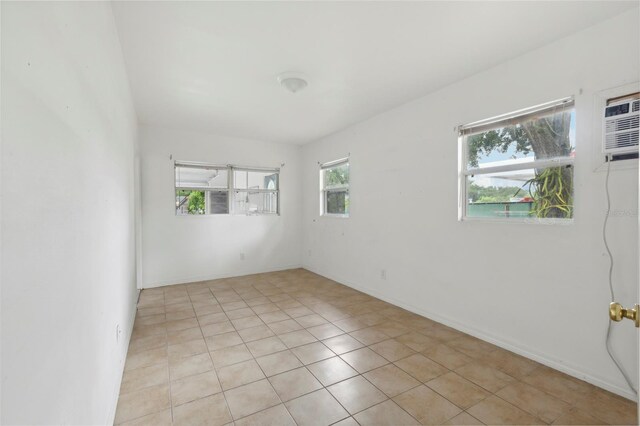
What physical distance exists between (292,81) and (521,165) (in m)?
2.19

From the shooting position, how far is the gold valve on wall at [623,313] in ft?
2.75

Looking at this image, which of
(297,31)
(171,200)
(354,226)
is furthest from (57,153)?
(171,200)

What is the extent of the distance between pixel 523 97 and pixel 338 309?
2.83 meters

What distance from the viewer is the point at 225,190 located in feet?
16.9

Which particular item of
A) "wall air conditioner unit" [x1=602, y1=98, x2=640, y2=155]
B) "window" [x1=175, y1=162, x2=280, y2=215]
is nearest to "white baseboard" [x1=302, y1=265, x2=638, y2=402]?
"wall air conditioner unit" [x1=602, y1=98, x2=640, y2=155]

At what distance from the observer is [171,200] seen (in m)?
4.65

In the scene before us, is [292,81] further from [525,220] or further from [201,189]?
[201,189]

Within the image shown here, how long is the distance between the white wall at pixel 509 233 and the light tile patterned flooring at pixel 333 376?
25 cm

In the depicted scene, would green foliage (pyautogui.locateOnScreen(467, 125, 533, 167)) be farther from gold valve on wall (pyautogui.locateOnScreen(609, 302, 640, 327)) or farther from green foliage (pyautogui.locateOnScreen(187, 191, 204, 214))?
green foliage (pyautogui.locateOnScreen(187, 191, 204, 214))

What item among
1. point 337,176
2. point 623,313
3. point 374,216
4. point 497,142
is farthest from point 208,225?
point 623,313

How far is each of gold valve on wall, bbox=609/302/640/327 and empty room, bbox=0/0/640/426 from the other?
2.1 inches

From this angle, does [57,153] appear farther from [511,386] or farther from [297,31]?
[511,386]

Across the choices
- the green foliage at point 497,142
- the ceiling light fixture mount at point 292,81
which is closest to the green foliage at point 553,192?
the green foliage at point 497,142

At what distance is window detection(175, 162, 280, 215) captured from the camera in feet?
15.8
